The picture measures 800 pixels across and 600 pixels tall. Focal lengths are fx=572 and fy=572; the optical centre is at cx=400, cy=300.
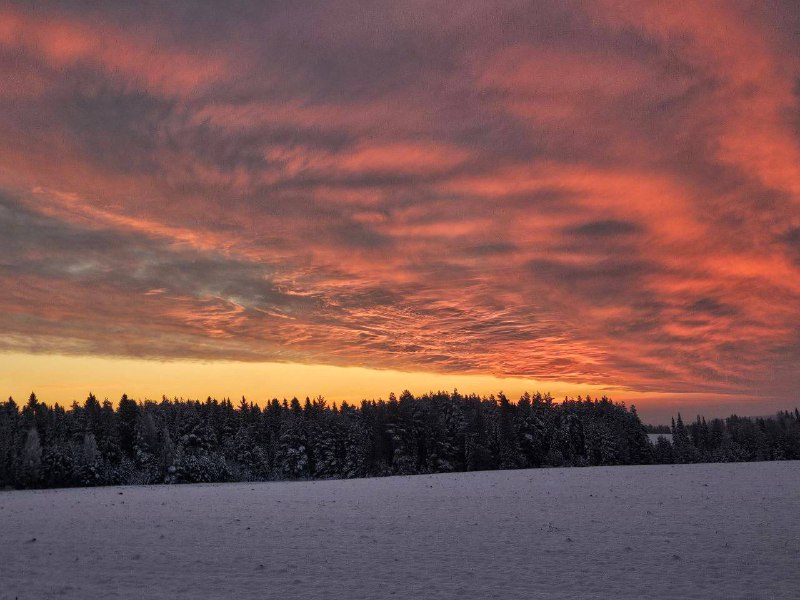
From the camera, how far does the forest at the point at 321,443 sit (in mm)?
88938

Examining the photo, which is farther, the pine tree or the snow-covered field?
the pine tree

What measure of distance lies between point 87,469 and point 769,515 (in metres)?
87.2

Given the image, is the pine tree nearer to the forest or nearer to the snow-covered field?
the forest

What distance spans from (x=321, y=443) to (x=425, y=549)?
91.7 metres

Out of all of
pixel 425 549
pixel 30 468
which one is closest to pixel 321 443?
pixel 30 468

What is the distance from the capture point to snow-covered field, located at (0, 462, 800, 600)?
51.0 ft

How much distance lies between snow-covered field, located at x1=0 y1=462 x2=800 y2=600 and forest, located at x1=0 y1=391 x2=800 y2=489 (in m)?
55.5

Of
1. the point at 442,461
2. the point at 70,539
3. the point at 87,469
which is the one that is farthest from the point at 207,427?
the point at 70,539

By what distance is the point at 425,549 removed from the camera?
2116cm

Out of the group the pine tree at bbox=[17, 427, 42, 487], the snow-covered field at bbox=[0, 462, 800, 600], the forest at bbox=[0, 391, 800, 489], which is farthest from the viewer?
the forest at bbox=[0, 391, 800, 489]

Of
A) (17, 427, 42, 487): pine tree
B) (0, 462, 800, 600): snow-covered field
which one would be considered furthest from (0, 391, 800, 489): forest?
(0, 462, 800, 600): snow-covered field

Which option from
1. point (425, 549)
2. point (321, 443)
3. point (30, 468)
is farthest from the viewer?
point (321, 443)

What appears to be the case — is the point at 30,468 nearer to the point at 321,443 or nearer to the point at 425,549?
the point at 321,443

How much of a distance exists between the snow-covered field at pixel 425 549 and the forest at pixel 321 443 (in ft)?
182
